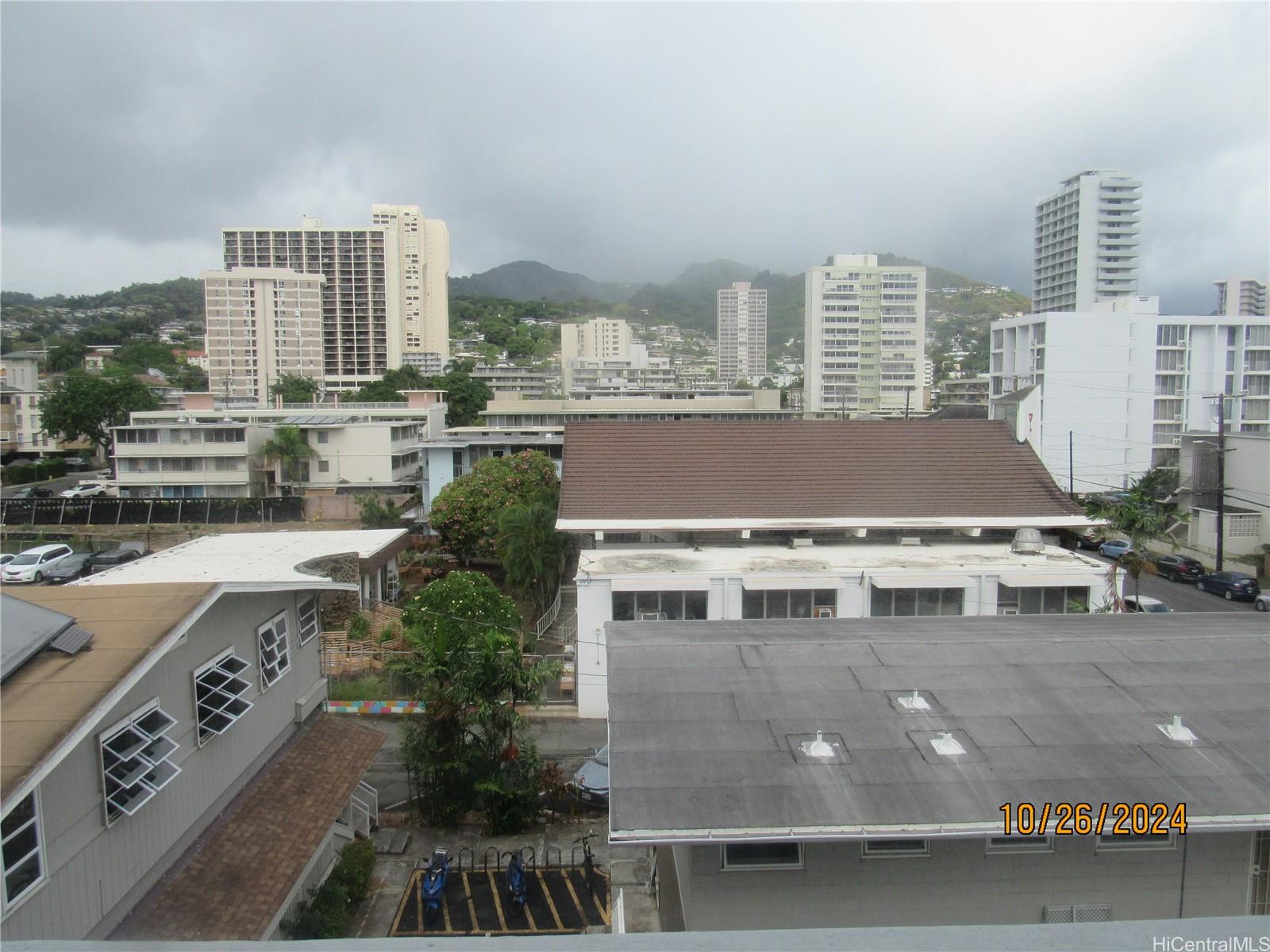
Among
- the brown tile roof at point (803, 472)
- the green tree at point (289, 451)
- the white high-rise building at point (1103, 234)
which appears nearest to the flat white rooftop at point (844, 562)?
the brown tile roof at point (803, 472)

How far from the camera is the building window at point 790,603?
15359mm

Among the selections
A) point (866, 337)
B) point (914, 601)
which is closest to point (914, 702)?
point (914, 601)

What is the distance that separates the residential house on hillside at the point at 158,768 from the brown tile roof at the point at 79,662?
0.01 meters

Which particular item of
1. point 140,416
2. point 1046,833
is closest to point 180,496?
point 140,416

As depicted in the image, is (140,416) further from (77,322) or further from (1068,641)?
(77,322)

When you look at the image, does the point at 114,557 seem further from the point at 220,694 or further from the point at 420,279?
the point at 420,279

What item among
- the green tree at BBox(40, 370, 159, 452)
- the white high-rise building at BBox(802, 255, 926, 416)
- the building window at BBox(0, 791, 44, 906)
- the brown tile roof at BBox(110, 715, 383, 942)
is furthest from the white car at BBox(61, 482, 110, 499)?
the white high-rise building at BBox(802, 255, 926, 416)

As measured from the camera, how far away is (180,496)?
116 feet

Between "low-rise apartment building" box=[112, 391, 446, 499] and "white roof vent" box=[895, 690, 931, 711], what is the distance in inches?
1290

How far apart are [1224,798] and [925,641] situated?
2.49 meters

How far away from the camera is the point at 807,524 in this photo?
727 inches

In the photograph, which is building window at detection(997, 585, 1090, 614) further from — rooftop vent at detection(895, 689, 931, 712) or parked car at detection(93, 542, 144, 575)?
parked car at detection(93, 542, 144, 575)

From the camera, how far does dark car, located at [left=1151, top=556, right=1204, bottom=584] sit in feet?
81.0

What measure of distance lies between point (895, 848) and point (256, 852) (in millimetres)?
5611
